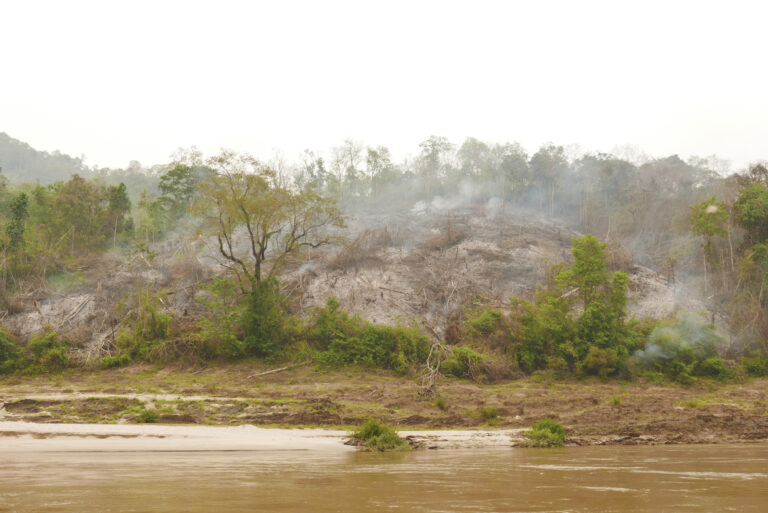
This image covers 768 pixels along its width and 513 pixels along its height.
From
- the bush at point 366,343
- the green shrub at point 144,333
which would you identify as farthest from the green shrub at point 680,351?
the green shrub at point 144,333

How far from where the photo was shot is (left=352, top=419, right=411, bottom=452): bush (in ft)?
44.3

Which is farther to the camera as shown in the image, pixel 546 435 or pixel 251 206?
pixel 251 206

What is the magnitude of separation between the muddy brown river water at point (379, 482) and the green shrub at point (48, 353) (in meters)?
20.8

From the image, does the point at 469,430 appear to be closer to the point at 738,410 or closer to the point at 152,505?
the point at 738,410

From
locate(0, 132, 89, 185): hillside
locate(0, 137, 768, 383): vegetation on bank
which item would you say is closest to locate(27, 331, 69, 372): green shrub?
locate(0, 137, 768, 383): vegetation on bank

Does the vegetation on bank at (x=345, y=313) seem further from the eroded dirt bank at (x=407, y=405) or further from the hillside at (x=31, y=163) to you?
the hillside at (x=31, y=163)

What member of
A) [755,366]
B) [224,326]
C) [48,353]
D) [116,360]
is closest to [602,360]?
[755,366]

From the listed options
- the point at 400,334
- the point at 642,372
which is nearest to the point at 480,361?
the point at 400,334

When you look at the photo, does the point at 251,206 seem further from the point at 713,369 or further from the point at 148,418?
the point at 713,369

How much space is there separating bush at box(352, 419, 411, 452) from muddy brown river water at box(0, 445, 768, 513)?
1.89 feet

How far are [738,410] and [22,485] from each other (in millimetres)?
21413

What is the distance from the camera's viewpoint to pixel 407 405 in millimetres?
21219

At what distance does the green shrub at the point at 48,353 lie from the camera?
2981 centimetres

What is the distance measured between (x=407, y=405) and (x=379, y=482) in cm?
1308
